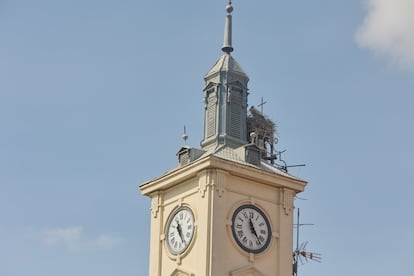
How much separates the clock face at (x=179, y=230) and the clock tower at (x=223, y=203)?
4 cm

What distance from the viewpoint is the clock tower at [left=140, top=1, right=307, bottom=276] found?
155 feet

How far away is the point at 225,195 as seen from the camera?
47.8 meters

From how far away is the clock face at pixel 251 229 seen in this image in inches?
1886

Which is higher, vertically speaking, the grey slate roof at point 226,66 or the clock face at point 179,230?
the grey slate roof at point 226,66

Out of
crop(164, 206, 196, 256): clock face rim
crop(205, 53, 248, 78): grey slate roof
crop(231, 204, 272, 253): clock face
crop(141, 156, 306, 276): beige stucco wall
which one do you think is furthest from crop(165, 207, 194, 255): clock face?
crop(205, 53, 248, 78): grey slate roof

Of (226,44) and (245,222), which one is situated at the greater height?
(226,44)

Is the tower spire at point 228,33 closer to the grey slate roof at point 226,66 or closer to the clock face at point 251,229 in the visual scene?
the grey slate roof at point 226,66

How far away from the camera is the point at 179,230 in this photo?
4881 cm

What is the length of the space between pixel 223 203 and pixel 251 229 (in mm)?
1618

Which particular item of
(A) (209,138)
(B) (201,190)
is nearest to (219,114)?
(A) (209,138)

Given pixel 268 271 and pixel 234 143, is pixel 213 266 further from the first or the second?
pixel 234 143

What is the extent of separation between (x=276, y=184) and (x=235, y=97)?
416 cm

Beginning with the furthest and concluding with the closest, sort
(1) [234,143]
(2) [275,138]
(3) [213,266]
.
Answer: (2) [275,138], (1) [234,143], (3) [213,266]

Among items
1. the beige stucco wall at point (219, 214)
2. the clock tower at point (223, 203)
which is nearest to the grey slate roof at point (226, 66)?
the clock tower at point (223, 203)
